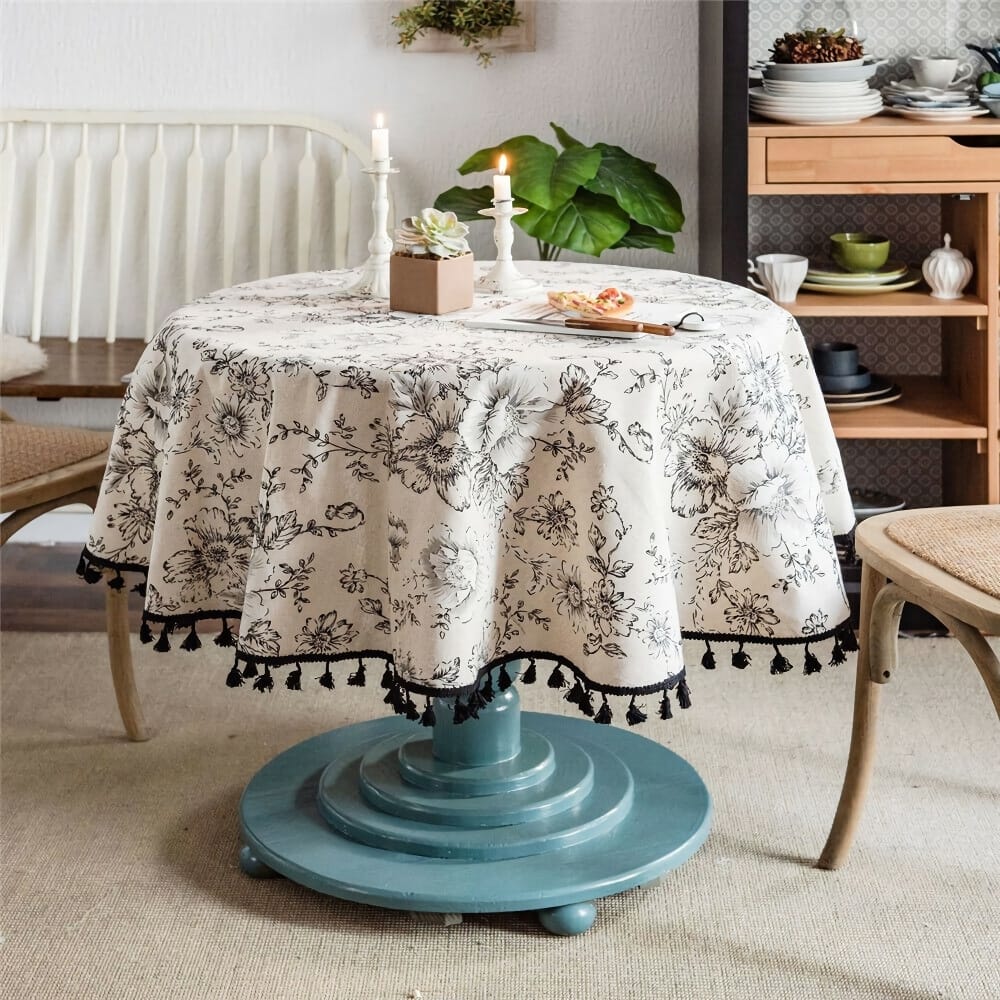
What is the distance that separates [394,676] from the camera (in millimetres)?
1674

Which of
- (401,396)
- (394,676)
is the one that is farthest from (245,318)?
(394,676)

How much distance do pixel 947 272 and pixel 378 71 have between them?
4.49ft

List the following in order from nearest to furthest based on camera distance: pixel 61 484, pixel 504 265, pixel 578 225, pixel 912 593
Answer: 1. pixel 912 593
2. pixel 504 265
3. pixel 61 484
4. pixel 578 225

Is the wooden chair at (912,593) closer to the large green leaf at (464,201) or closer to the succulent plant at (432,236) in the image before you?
the succulent plant at (432,236)

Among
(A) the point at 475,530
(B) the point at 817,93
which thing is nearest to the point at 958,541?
(A) the point at 475,530

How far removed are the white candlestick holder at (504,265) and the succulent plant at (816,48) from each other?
97cm

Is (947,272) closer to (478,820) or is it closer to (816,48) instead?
(816,48)

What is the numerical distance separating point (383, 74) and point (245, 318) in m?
1.53

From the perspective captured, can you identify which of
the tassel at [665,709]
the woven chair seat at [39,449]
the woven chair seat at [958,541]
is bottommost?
the tassel at [665,709]

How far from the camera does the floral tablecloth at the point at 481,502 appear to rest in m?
1.62

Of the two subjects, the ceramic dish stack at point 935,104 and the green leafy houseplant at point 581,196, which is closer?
the ceramic dish stack at point 935,104

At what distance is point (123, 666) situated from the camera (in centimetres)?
240

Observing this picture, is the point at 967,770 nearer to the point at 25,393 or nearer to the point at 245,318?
the point at 245,318

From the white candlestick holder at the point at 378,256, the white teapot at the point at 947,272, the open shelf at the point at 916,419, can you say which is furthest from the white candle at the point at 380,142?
the white teapot at the point at 947,272
